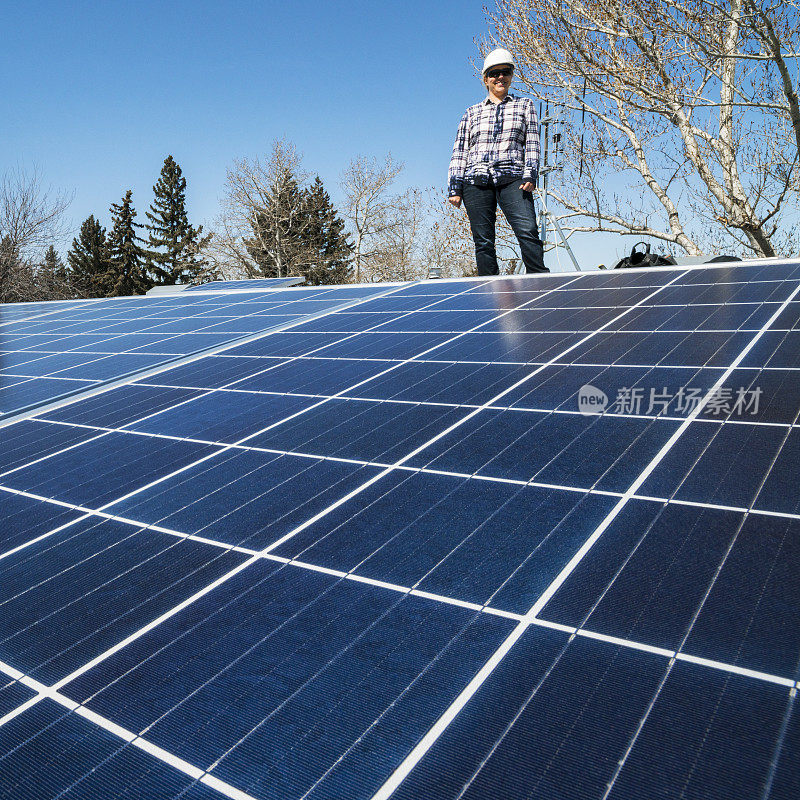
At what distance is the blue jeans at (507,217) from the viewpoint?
823 centimetres

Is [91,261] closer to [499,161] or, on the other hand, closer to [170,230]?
[170,230]

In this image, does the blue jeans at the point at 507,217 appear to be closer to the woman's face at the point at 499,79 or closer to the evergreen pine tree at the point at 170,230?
the woman's face at the point at 499,79

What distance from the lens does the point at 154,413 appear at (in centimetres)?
401

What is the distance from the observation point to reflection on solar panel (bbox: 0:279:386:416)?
5.36 m

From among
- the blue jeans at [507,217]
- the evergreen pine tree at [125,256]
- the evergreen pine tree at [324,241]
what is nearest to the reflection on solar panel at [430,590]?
the blue jeans at [507,217]

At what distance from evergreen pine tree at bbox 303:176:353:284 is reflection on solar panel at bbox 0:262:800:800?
155ft

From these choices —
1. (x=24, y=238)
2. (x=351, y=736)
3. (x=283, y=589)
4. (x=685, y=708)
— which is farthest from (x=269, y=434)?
(x=24, y=238)

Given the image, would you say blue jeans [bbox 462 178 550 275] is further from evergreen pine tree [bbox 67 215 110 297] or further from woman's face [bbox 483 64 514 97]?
evergreen pine tree [bbox 67 215 110 297]

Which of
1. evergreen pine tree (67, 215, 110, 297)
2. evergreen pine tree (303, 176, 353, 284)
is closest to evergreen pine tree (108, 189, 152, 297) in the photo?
evergreen pine tree (67, 215, 110, 297)

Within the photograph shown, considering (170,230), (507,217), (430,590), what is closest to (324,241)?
(170,230)

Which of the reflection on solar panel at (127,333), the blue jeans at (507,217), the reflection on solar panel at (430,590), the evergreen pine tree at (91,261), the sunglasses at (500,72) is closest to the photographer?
the reflection on solar panel at (430,590)

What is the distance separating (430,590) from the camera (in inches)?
72.9

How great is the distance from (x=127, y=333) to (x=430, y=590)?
6.08m

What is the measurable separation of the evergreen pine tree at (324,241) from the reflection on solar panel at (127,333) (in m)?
40.8
